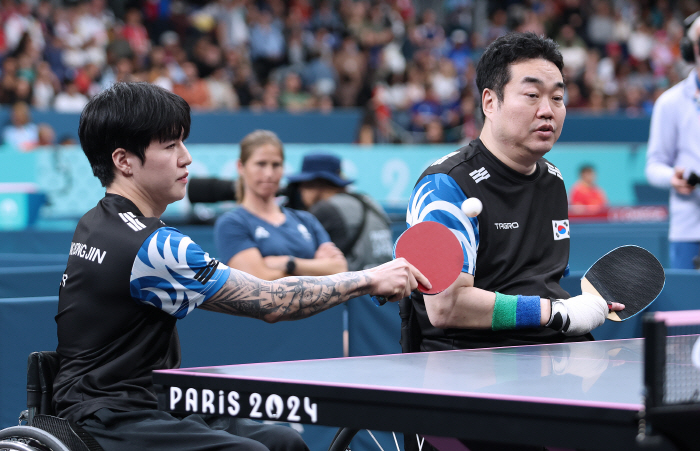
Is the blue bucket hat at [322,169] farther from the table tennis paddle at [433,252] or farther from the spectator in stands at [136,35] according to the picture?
the spectator in stands at [136,35]

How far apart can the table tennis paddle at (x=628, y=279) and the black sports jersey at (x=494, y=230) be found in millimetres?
114

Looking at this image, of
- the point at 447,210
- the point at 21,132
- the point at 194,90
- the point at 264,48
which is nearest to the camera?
the point at 447,210

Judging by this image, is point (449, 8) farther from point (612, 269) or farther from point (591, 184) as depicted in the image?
point (612, 269)

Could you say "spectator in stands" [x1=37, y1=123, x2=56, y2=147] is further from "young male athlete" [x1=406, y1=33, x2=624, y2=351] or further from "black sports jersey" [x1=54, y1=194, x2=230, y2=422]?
"black sports jersey" [x1=54, y1=194, x2=230, y2=422]

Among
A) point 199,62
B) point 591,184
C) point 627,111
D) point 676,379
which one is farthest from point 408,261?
point 627,111

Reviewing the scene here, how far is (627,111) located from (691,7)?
5.36 metres

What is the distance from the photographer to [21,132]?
1138 cm

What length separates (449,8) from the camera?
62.2 ft

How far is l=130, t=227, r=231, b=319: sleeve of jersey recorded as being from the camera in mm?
2146

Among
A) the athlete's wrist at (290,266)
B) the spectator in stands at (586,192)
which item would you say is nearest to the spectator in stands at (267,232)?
the athlete's wrist at (290,266)

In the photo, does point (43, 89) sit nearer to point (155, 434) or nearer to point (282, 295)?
point (282, 295)

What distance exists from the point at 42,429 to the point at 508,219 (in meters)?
1.50

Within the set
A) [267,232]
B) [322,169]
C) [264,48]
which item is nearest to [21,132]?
[264,48]

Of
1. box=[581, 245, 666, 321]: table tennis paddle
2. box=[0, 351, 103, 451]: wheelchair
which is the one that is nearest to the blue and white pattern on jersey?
box=[581, 245, 666, 321]: table tennis paddle
